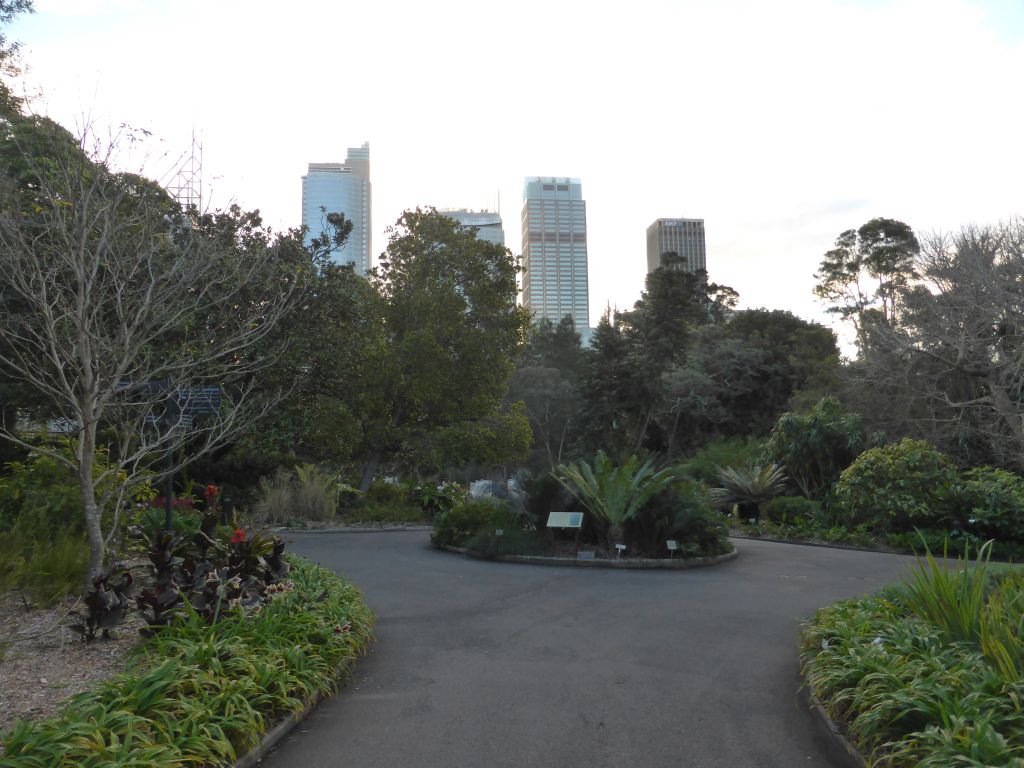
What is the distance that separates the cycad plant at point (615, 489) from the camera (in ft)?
42.6

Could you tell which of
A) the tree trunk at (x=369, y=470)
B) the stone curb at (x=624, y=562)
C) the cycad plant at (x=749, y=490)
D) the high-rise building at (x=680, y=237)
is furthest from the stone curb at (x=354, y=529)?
the high-rise building at (x=680, y=237)

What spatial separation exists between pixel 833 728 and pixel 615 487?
819 centimetres

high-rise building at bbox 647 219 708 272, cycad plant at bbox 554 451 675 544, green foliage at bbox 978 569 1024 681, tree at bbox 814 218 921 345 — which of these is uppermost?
high-rise building at bbox 647 219 708 272

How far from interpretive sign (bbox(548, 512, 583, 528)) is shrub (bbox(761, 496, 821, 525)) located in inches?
279

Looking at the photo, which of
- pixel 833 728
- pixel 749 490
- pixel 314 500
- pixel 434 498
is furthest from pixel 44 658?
pixel 749 490

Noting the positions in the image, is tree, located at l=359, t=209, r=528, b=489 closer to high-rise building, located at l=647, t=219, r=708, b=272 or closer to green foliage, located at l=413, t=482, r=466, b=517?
green foliage, located at l=413, t=482, r=466, b=517

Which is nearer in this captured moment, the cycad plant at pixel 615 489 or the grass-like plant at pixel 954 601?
the grass-like plant at pixel 954 601

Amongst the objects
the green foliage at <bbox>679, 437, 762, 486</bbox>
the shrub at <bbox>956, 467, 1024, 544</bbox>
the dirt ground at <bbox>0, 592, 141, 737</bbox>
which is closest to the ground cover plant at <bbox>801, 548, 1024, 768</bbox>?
the dirt ground at <bbox>0, 592, 141, 737</bbox>

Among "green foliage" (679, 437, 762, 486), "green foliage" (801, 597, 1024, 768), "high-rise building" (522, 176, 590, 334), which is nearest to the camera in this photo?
"green foliage" (801, 597, 1024, 768)

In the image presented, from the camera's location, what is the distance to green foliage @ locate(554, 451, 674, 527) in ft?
42.6

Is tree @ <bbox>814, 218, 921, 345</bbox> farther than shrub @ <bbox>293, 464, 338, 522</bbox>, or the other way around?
tree @ <bbox>814, 218, 921, 345</bbox>

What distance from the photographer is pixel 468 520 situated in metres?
14.5

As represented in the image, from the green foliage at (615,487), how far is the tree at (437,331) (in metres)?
9.53

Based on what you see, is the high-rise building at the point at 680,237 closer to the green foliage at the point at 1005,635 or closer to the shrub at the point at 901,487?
the shrub at the point at 901,487
